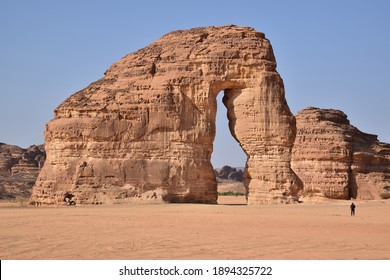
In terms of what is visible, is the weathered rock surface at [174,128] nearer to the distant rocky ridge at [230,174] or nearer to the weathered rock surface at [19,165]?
the weathered rock surface at [19,165]

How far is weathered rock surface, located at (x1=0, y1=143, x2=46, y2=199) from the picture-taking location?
61.6 metres

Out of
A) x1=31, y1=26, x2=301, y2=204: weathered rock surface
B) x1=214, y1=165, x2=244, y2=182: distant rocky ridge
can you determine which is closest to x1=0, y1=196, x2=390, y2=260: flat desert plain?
x1=31, y1=26, x2=301, y2=204: weathered rock surface

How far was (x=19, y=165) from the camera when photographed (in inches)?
2820

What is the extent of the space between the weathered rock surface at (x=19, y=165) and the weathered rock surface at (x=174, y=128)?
28.5 m

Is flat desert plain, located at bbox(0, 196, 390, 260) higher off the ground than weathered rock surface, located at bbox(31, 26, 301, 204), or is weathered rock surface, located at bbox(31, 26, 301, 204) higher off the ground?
weathered rock surface, located at bbox(31, 26, 301, 204)

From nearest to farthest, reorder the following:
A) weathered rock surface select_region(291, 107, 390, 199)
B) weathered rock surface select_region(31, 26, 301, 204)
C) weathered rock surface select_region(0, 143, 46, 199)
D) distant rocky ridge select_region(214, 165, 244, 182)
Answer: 1. weathered rock surface select_region(31, 26, 301, 204)
2. weathered rock surface select_region(291, 107, 390, 199)
3. weathered rock surface select_region(0, 143, 46, 199)
4. distant rocky ridge select_region(214, 165, 244, 182)

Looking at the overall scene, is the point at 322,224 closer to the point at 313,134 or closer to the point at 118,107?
the point at 118,107

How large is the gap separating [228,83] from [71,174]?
34.1 feet

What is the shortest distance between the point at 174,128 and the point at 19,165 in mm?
43737

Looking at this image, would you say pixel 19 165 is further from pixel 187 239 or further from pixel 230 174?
pixel 187 239

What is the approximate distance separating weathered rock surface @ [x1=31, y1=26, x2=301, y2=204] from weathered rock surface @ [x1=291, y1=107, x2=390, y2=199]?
17199 millimetres

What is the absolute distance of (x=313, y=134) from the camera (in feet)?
170

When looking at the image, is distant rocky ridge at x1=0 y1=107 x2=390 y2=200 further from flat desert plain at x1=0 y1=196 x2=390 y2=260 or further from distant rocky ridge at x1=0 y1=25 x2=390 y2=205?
flat desert plain at x1=0 y1=196 x2=390 y2=260

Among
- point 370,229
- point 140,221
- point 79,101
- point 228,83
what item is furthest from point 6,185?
point 370,229
